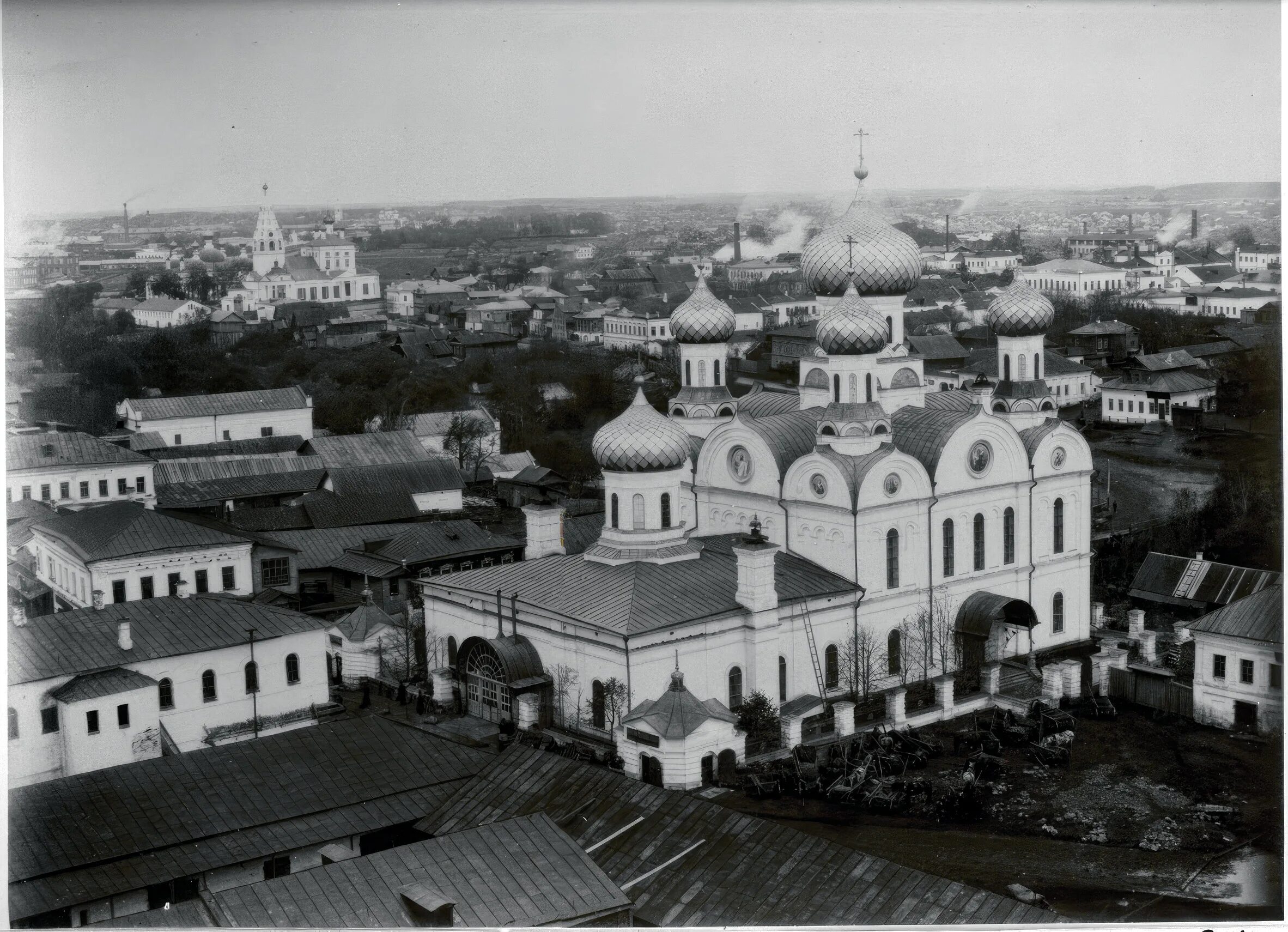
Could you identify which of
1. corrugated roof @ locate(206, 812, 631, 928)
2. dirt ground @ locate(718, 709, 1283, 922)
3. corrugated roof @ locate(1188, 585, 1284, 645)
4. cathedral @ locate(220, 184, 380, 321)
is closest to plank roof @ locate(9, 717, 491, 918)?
corrugated roof @ locate(206, 812, 631, 928)

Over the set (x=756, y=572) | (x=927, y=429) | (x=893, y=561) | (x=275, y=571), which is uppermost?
(x=927, y=429)

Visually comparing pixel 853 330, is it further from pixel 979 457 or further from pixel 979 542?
pixel 979 542

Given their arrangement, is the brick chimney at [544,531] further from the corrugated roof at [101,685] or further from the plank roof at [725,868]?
the plank roof at [725,868]

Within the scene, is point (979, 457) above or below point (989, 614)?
above

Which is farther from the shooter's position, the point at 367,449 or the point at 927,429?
the point at 367,449

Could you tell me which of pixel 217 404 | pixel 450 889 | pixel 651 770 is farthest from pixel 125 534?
pixel 450 889

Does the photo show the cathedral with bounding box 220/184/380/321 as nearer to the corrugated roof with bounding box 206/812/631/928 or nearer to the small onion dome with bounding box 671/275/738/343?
the small onion dome with bounding box 671/275/738/343

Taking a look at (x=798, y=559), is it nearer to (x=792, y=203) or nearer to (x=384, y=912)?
(x=384, y=912)

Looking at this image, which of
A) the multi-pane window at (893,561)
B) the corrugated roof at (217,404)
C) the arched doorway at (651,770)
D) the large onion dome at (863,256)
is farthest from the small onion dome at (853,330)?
the corrugated roof at (217,404)
